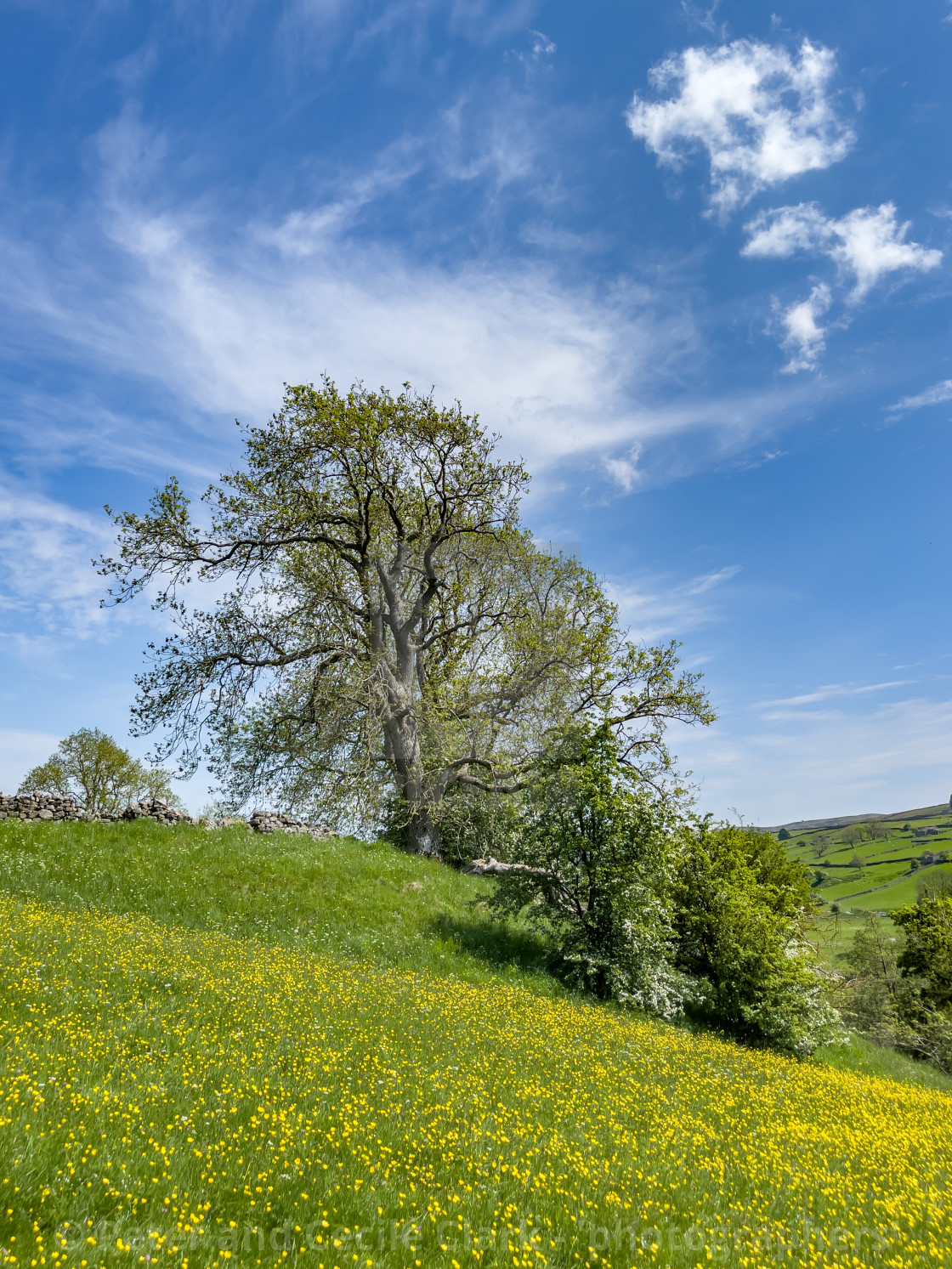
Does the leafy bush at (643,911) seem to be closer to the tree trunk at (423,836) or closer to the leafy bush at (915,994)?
the tree trunk at (423,836)

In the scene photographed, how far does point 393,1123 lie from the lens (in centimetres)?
682

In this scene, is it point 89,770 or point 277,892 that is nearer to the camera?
point 277,892

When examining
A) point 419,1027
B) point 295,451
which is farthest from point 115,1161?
point 295,451

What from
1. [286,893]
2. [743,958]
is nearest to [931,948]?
Answer: [743,958]

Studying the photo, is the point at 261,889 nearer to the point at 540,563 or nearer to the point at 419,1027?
the point at 419,1027

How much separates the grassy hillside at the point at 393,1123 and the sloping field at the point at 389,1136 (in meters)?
0.03

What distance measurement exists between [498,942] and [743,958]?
21.8ft

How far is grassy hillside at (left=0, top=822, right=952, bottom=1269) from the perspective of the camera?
4863 millimetres

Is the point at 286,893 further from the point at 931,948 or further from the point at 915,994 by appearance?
the point at 931,948

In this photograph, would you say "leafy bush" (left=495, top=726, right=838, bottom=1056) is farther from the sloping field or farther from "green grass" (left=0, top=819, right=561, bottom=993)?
the sloping field

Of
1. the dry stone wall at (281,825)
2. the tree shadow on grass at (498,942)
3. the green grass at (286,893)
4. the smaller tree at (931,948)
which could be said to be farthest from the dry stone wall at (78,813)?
the smaller tree at (931,948)

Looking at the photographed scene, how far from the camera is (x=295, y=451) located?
23797mm

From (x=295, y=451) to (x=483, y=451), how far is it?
7016mm

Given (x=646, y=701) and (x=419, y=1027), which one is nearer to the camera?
(x=419, y=1027)
